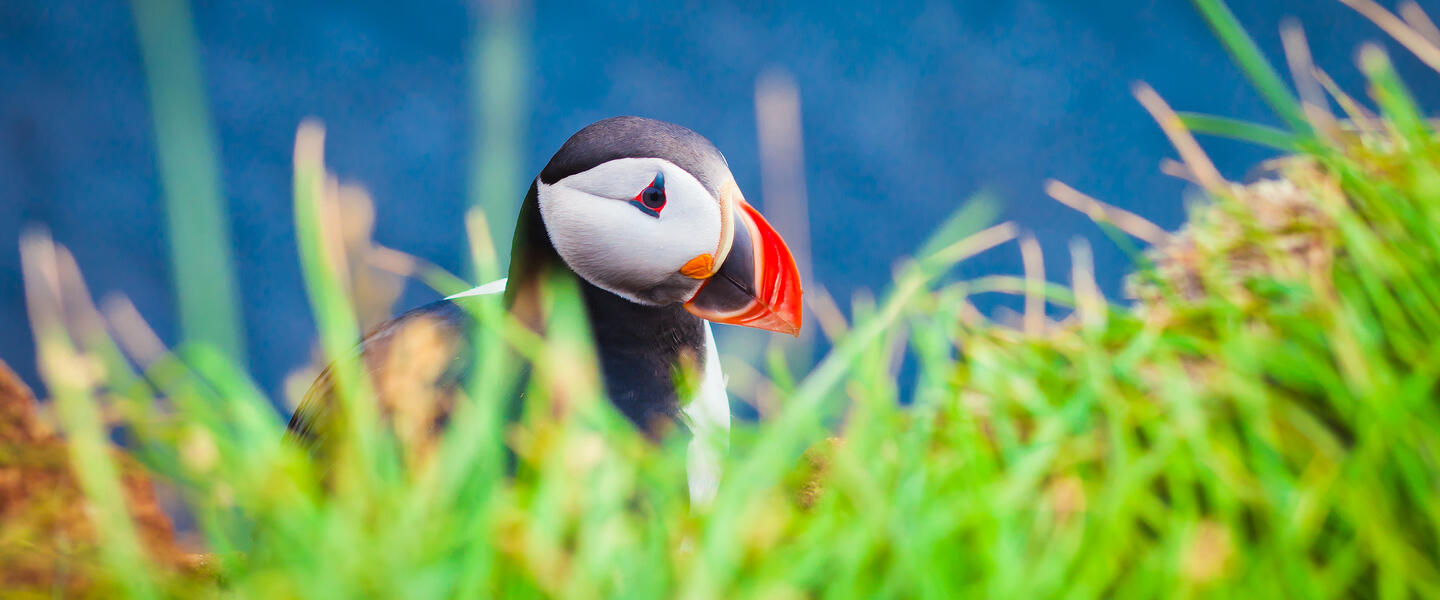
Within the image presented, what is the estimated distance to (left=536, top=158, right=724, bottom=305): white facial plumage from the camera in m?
1.49

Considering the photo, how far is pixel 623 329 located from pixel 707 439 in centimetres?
→ 88

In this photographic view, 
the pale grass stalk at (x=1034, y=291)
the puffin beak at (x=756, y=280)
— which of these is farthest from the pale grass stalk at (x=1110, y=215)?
the puffin beak at (x=756, y=280)

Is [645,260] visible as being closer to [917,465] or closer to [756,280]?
[756,280]

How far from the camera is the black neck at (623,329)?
4.77 feet

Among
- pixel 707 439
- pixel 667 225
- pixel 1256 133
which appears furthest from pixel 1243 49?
pixel 667 225

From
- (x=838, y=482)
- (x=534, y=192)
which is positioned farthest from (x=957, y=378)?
(x=534, y=192)

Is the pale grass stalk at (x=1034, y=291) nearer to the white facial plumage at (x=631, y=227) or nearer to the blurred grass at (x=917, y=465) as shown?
the blurred grass at (x=917, y=465)

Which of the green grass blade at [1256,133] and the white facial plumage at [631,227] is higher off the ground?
the white facial plumage at [631,227]

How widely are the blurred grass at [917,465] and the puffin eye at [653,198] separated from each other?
2.37 ft

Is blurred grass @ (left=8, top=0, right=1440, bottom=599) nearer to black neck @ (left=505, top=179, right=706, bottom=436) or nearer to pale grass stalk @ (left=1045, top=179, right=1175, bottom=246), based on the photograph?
pale grass stalk @ (left=1045, top=179, right=1175, bottom=246)

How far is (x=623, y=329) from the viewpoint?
5.18ft

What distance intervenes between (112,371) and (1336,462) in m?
0.87

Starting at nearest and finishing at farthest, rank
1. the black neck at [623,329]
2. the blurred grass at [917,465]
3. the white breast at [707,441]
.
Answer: the blurred grass at [917,465], the white breast at [707,441], the black neck at [623,329]

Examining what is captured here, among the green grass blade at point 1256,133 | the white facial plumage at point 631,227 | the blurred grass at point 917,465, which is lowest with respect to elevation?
the blurred grass at point 917,465
